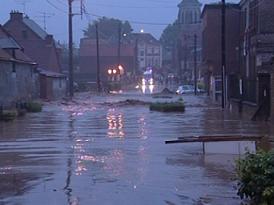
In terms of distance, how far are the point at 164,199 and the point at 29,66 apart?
4879 cm

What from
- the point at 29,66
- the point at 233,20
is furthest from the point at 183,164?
the point at 233,20

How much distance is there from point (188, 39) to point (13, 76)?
334 feet

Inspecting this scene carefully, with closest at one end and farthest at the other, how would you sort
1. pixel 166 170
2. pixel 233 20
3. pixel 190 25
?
pixel 166 170 → pixel 233 20 → pixel 190 25

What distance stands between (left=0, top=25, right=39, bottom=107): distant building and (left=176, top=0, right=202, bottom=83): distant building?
229 ft

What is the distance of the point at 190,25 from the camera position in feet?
541

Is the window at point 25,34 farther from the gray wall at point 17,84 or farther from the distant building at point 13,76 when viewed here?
the distant building at point 13,76

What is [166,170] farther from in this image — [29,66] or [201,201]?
[29,66]

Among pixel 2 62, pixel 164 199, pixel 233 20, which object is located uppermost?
pixel 233 20

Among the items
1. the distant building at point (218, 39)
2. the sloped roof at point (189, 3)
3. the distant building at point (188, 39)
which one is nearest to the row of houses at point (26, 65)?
the distant building at point (218, 39)

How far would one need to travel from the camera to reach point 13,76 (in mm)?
51156

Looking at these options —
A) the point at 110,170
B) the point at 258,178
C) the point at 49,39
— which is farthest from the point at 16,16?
the point at 258,178

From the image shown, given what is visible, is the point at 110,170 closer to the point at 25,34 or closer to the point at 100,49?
the point at 25,34

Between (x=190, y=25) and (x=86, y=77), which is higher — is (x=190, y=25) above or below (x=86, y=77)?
above

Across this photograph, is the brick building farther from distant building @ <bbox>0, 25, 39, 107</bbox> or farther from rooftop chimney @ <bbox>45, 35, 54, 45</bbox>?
rooftop chimney @ <bbox>45, 35, 54, 45</bbox>
